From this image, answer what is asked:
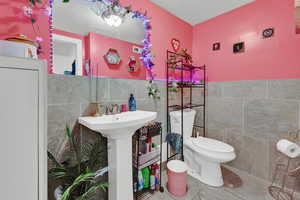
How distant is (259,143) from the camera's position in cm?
161

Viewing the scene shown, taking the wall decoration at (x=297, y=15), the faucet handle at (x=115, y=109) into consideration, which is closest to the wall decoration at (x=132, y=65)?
the faucet handle at (x=115, y=109)

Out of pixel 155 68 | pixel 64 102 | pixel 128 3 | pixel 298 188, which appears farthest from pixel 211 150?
pixel 128 3

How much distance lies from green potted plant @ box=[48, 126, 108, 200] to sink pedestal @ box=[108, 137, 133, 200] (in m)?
0.09

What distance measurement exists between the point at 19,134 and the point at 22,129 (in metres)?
0.02

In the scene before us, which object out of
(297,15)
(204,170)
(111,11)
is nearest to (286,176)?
(204,170)

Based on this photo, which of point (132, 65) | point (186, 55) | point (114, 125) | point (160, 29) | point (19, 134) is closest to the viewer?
point (19, 134)

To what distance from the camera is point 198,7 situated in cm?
180

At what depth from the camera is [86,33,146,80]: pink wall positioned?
3.91 ft

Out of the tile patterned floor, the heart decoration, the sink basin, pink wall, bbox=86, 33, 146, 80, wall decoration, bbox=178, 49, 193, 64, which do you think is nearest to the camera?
the sink basin

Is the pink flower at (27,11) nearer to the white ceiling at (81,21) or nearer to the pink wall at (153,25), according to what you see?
the pink wall at (153,25)

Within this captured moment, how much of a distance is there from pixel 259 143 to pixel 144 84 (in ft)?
5.25

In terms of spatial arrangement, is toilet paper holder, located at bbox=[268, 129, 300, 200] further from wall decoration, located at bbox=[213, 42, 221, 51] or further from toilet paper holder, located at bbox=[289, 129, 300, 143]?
wall decoration, located at bbox=[213, 42, 221, 51]

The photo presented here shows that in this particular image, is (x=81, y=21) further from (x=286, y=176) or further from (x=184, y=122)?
(x=286, y=176)


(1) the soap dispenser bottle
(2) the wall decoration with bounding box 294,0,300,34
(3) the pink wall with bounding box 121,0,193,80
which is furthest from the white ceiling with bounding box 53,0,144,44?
(2) the wall decoration with bounding box 294,0,300,34
